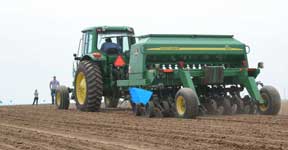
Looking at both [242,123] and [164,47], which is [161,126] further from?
[164,47]

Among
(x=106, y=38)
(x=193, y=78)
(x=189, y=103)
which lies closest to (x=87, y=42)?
(x=106, y=38)

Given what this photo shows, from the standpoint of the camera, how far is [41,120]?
1290 cm

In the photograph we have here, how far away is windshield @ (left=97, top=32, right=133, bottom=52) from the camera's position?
16531 mm

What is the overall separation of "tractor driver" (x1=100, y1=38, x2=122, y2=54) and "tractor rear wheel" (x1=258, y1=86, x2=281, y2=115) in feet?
15.2

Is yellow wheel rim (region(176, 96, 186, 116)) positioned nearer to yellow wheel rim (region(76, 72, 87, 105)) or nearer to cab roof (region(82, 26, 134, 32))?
yellow wheel rim (region(76, 72, 87, 105))

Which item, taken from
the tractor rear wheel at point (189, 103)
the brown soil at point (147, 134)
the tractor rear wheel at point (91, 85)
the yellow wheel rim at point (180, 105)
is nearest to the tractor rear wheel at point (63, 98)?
the tractor rear wheel at point (91, 85)

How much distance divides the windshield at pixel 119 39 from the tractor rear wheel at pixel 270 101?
Result: 4.67m

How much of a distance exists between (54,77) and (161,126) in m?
16.9

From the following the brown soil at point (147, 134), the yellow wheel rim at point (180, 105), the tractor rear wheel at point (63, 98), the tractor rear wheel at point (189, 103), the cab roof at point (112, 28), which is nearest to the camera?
the brown soil at point (147, 134)

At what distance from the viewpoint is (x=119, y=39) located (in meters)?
16.7

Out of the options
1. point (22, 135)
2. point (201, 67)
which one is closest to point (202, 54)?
point (201, 67)

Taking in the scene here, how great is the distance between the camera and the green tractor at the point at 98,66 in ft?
50.5

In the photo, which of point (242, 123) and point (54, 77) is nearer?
point (242, 123)

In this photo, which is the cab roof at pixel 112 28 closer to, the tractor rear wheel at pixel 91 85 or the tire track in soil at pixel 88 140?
the tractor rear wheel at pixel 91 85
